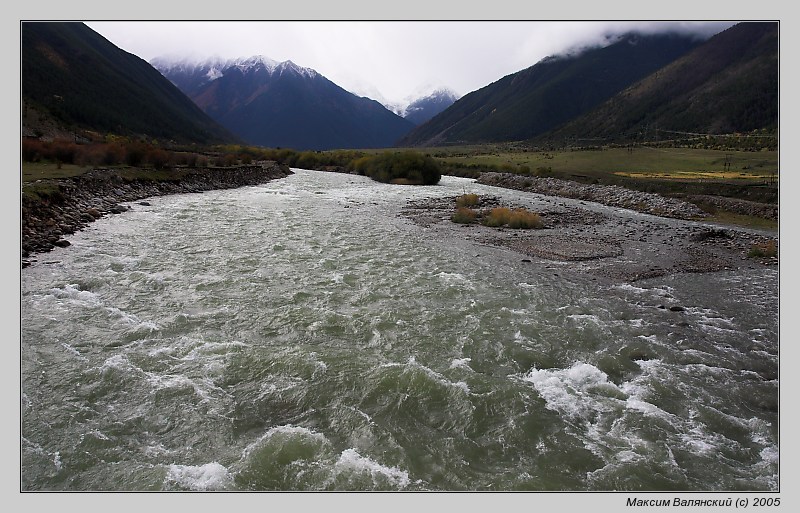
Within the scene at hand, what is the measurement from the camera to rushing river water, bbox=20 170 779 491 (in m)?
6.99

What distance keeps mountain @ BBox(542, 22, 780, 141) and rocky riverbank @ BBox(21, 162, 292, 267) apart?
136 metres

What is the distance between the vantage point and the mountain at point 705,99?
133250mm

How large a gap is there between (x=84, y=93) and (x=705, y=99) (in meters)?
193

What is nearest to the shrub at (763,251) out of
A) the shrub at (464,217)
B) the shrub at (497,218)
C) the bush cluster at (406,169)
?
the shrub at (497,218)

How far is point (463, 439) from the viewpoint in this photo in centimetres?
773

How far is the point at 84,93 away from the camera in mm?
125250

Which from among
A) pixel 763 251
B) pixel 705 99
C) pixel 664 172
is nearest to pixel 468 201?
pixel 763 251

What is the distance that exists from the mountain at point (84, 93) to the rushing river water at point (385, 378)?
92532 mm

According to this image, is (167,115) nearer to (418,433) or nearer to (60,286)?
(60,286)

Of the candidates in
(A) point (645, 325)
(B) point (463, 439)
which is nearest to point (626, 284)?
(A) point (645, 325)

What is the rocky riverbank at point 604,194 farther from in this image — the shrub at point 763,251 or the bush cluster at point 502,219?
the bush cluster at point 502,219

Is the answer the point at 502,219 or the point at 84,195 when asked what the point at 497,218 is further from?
the point at 84,195

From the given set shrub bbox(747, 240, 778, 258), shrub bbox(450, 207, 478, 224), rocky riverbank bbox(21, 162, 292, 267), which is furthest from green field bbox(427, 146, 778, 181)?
rocky riverbank bbox(21, 162, 292, 267)

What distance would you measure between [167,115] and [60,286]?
563 feet
